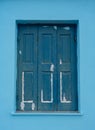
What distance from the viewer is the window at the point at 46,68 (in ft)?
18.6

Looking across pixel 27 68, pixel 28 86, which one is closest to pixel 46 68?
pixel 27 68

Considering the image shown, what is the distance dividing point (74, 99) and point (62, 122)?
1.67ft

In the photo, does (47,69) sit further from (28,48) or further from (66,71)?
(28,48)

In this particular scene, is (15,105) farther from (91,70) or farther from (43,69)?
(91,70)

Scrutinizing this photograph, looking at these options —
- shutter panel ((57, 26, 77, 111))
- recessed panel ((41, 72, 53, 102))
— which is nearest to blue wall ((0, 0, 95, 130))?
shutter panel ((57, 26, 77, 111))

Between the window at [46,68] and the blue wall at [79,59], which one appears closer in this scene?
the blue wall at [79,59]

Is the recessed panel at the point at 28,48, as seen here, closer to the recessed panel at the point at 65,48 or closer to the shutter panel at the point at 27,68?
the shutter panel at the point at 27,68

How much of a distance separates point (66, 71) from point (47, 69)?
1.16 feet

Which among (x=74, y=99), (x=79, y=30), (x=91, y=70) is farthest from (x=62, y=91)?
(x=79, y=30)

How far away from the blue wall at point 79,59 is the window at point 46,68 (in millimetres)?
227

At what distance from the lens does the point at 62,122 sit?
17.9 feet

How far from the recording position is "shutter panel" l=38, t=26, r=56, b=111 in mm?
5684

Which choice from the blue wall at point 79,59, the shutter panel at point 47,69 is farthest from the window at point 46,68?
the blue wall at point 79,59

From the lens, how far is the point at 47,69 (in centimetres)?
572
